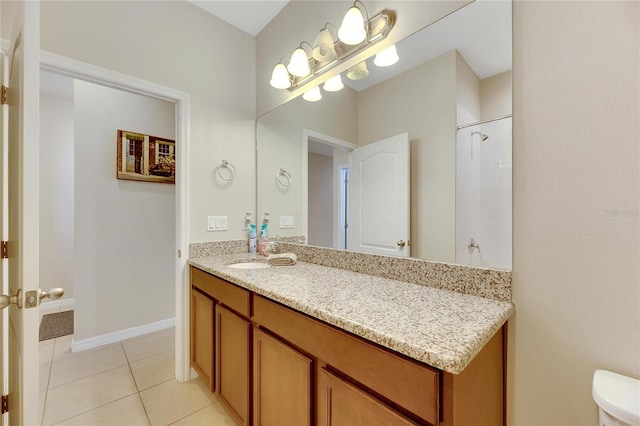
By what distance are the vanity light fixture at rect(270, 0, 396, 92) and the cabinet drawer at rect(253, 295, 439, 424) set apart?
54.3 inches

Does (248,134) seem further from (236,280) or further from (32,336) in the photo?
(32,336)

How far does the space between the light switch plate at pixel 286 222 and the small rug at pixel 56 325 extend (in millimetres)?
2386

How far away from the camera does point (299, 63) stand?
1.78m

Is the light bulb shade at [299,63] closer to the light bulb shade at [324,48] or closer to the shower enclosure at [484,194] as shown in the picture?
the light bulb shade at [324,48]

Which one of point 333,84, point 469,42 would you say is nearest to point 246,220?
point 333,84

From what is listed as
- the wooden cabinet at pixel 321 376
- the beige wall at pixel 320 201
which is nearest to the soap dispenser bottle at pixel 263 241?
the beige wall at pixel 320 201

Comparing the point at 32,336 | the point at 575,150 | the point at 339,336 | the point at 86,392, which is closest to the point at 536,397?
the point at 339,336

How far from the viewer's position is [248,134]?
2.22 metres

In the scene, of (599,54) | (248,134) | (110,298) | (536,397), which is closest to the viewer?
(599,54)

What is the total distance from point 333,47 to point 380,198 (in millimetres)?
935

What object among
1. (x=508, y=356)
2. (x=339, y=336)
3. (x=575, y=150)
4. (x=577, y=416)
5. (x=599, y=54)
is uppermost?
(x=599, y=54)

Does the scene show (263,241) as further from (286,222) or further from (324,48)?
(324,48)

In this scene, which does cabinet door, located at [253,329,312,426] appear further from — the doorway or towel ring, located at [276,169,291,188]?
the doorway

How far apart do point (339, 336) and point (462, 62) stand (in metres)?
1.19
